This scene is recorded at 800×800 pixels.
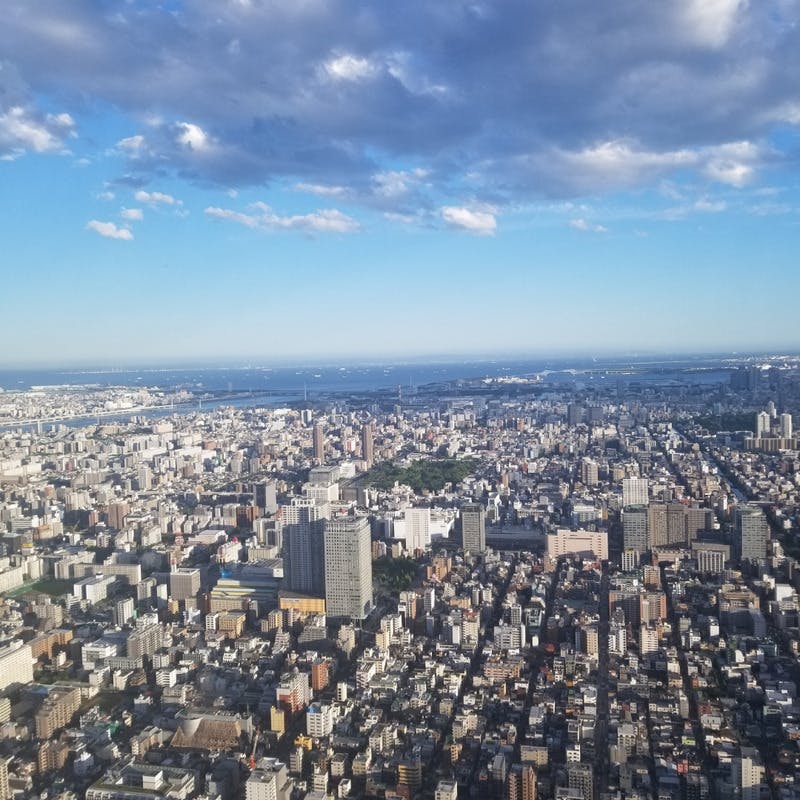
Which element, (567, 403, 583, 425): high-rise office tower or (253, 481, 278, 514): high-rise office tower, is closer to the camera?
(253, 481, 278, 514): high-rise office tower

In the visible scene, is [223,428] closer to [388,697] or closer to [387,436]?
[387,436]

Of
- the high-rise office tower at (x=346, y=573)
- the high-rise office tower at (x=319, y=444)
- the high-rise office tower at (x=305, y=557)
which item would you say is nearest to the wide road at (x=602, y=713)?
the high-rise office tower at (x=346, y=573)

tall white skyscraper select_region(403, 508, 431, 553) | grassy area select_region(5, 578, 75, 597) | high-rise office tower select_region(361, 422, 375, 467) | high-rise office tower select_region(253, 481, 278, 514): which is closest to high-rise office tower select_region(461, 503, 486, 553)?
tall white skyscraper select_region(403, 508, 431, 553)

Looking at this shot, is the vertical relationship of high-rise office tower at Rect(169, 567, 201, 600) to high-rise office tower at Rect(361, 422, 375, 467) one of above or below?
below

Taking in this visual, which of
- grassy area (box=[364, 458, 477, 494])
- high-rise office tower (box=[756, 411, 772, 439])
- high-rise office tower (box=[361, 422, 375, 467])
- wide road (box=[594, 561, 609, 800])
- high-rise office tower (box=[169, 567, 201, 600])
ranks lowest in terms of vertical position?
wide road (box=[594, 561, 609, 800])

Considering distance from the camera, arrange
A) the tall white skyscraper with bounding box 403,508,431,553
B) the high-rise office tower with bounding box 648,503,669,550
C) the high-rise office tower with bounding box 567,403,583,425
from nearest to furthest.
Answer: the high-rise office tower with bounding box 648,503,669,550, the tall white skyscraper with bounding box 403,508,431,553, the high-rise office tower with bounding box 567,403,583,425

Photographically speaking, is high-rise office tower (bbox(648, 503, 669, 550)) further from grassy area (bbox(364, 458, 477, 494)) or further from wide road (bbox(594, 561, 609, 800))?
grassy area (bbox(364, 458, 477, 494))

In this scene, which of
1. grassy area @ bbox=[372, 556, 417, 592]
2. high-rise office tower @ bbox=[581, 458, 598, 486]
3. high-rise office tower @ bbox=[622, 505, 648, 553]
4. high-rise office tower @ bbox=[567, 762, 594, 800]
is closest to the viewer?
high-rise office tower @ bbox=[567, 762, 594, 800]

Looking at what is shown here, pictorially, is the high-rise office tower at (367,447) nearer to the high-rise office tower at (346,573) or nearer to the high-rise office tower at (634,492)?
the high-rise office tower at (634,492)
